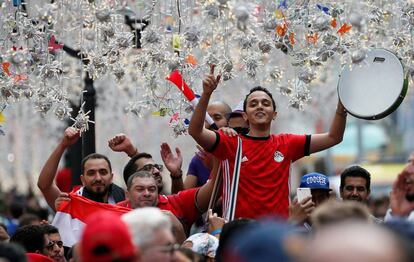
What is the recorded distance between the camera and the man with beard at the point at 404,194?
6.67 metres

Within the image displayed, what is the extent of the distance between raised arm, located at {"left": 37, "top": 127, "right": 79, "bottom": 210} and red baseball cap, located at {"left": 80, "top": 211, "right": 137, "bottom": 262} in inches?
189

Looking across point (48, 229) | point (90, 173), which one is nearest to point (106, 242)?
point (48, 229)

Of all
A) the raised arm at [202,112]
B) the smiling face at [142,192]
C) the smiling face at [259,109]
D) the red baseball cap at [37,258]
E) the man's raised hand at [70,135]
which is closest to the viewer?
the red baseball cap at [37,258]

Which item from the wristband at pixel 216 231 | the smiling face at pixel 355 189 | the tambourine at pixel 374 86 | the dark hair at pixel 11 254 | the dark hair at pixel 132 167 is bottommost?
the wristband at pixel 216 231

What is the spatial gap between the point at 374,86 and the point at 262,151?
1.02m

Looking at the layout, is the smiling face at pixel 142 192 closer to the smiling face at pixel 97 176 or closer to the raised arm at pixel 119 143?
the smiling face at pixel 97 176

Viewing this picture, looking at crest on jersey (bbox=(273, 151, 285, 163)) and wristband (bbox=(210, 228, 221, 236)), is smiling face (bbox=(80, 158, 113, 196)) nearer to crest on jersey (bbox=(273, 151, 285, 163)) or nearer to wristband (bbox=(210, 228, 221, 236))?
crest on jersey (bbox=(273, 151, 285, 163))

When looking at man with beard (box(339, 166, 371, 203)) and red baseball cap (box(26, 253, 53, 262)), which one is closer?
red baseball cap (box(26, 253, 53, 262))

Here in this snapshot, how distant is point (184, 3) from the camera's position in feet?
32.9

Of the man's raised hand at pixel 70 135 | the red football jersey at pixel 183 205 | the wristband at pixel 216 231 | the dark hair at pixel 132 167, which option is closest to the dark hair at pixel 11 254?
the wristband at pixel 216 231

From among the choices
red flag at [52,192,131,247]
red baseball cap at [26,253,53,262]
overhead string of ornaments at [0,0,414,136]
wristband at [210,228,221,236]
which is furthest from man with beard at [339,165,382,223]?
red baseball cap at [26,253,53,262]

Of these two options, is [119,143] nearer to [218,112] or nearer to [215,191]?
[218,112]

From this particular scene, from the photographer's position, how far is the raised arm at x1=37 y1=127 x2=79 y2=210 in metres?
9.59

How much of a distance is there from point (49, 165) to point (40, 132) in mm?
21256
